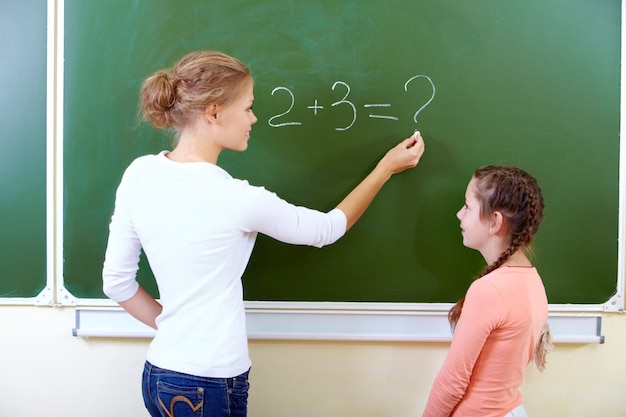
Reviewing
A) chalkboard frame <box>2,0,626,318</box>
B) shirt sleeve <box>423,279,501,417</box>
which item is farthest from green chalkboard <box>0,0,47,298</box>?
shirt sleeve <box>423,279,501,417</box>

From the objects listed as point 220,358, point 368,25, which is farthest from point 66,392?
point 368,25

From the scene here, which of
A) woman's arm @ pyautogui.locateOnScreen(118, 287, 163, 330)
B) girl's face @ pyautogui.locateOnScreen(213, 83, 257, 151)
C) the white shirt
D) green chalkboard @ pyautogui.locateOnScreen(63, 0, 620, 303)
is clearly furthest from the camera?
green chalkboard @ pyautogui.locateOnScreen(63, 0, 620, 303)

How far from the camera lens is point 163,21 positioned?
5.51 ft

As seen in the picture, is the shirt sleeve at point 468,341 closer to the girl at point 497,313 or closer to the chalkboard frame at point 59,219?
the girl at point 497,313

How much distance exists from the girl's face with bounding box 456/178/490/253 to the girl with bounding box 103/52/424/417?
1.35 feet

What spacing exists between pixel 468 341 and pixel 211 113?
865 mm

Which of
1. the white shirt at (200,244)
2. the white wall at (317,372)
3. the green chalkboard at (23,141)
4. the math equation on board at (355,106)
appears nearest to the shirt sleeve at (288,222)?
the white shirt at (200,244)

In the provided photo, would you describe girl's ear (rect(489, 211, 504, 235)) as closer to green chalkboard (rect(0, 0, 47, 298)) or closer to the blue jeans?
the blue jeans

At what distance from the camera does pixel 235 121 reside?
4.18 feet

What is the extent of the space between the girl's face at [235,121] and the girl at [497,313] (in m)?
0.66

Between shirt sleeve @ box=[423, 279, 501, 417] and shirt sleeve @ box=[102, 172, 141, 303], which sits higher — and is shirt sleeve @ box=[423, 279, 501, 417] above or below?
below

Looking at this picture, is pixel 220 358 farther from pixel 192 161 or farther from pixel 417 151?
pixel 417 151

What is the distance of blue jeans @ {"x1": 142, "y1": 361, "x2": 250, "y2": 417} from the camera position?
1167 millimetres

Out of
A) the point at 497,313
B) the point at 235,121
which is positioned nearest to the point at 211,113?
the point at 235,121
